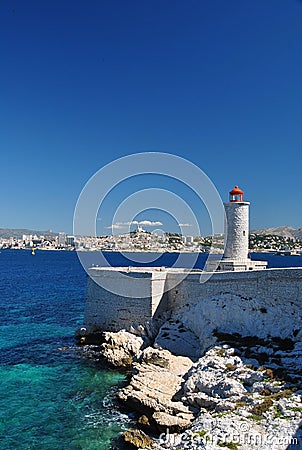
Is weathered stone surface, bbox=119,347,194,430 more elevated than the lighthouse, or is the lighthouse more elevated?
the lighthouse

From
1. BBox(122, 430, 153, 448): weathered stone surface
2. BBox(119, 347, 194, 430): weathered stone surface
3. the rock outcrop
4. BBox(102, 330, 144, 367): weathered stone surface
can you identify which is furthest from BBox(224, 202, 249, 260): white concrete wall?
BBox(122, 430, 153, 448): weathered stone surface

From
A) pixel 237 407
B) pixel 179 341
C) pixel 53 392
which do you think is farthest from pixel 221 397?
pixel 53 392

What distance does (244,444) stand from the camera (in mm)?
10078

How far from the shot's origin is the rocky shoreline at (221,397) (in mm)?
10539

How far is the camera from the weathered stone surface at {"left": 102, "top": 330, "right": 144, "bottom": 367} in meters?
19.2

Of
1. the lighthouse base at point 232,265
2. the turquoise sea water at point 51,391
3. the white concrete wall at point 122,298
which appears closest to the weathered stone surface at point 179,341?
the white concrete wall at point 122,298

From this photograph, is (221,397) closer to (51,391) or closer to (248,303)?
(248,303)

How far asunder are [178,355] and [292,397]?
771cm

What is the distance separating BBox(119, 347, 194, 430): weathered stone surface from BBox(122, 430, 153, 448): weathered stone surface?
0.74 m

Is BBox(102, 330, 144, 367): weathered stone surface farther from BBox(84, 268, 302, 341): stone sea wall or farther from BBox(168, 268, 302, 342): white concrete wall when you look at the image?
BBox(168, 268, 302, 342): white concrete wall

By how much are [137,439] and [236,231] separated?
13.7m

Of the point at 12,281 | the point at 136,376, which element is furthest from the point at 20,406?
the point at 12,281

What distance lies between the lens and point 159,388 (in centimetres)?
1477

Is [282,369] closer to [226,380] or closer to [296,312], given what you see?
[226,380]
